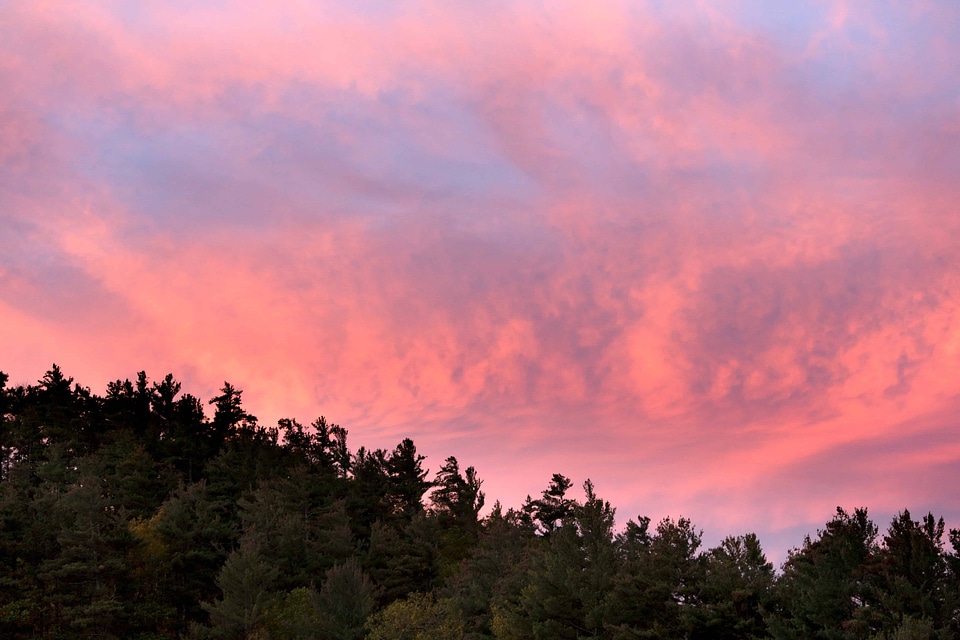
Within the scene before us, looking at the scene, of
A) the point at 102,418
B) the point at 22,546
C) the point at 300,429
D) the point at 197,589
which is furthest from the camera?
the point at 300,429

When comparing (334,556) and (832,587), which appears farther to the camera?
(334,556)

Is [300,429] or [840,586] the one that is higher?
[300,429]

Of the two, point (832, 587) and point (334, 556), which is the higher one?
point (334, 556)

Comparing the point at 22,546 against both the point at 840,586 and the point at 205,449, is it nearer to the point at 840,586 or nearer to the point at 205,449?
the point at 205,449

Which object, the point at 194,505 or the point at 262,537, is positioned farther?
the point at 194,505

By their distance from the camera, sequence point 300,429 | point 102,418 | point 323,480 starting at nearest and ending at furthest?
point 323,480 → point 102,418 → point 300,429

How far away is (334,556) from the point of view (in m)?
95.6

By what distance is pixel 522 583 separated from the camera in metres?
74.1

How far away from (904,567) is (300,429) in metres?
117

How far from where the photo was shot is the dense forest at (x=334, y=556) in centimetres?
4881

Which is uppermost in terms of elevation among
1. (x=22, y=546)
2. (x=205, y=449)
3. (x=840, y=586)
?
(x=205, y=449)

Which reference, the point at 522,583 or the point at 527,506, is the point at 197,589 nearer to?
the point at 522,583

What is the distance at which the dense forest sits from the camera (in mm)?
48812

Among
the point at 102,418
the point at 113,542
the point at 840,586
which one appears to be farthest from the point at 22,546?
the point at 840,586
